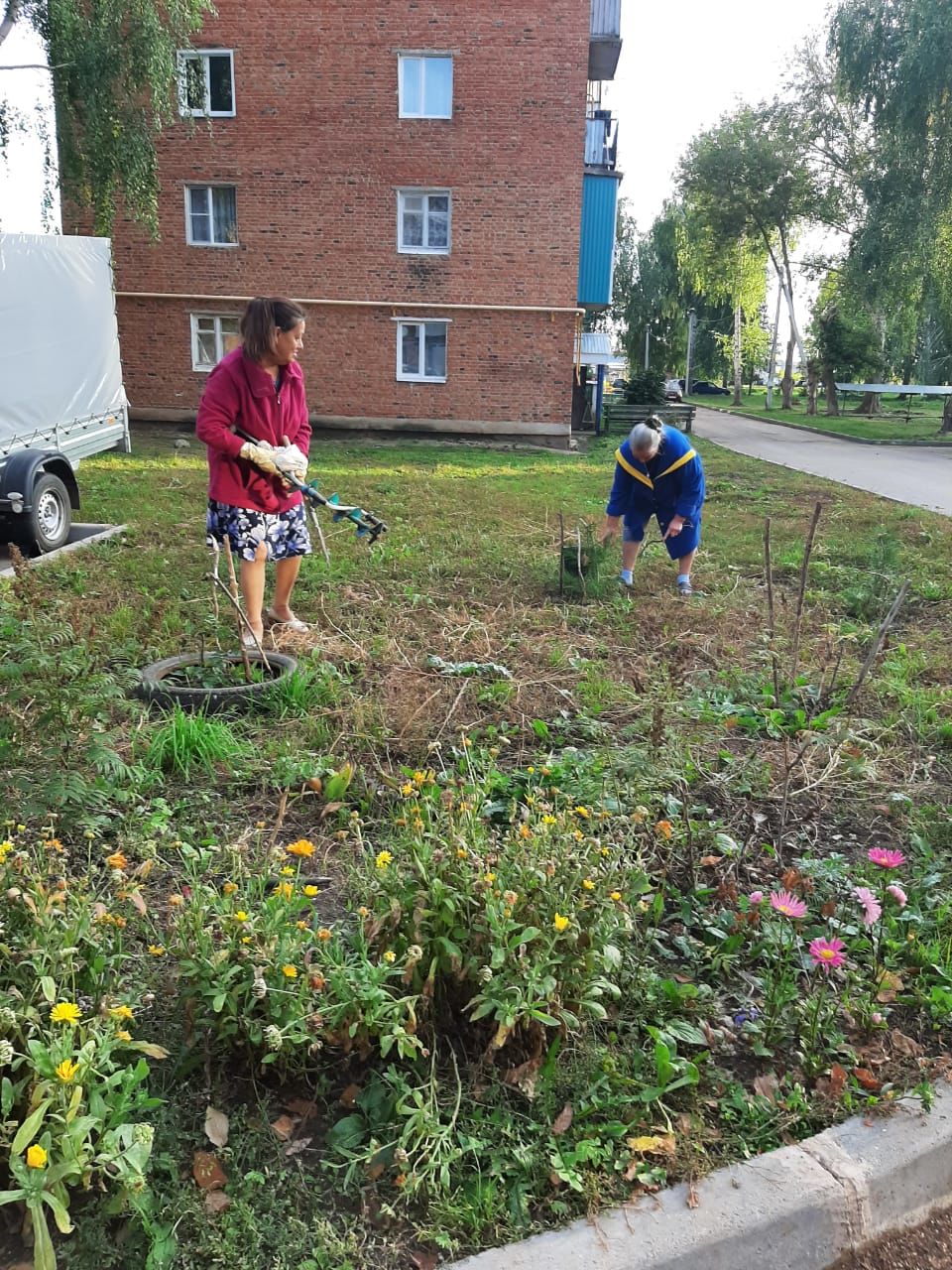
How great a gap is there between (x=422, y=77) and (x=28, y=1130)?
22221 mm

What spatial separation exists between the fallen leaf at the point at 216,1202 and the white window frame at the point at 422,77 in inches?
862

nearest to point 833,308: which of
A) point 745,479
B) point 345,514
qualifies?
point 745,479

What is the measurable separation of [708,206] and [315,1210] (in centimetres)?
4037

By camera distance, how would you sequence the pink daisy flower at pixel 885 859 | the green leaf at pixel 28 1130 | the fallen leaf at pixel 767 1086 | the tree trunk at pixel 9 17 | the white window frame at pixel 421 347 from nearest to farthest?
the green leaf at pixel 28 1130 < the fallen leaf at pixel 767 1086 < the pink daisy flower at pixel 885 859 < the tree trunk at pixel 9 17 < the white window frame at pixel 421 347

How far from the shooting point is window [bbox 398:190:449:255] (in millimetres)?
20656

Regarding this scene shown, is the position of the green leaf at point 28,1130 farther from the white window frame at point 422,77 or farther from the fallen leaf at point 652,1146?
the white window frame at point 422,77

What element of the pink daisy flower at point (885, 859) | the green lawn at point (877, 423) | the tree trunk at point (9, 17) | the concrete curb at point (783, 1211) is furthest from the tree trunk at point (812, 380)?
the concrete curb at point (783, 1211)

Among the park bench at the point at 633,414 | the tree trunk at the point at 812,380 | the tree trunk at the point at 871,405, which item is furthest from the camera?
the tree trunk at the point at 871,405

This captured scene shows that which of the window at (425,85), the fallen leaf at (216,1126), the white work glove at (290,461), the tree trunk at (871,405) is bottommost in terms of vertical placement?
the fallen leaf at (216,1126)

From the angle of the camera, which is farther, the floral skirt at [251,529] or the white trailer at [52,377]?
the white trailer at [52,377]

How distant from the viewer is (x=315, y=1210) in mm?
1964

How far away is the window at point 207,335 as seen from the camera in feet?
70.5

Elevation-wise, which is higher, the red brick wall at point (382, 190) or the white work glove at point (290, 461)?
the red brick wall at point (382, 190)

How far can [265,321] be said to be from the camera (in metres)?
4.73
